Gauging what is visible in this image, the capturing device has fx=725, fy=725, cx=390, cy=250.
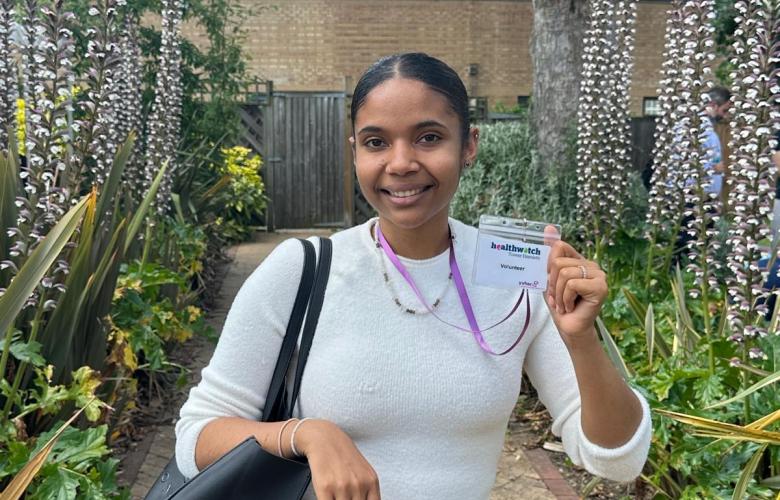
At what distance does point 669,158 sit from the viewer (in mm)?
4605

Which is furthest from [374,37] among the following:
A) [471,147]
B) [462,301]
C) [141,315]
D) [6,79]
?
[462,301]

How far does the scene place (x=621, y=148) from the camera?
510cm

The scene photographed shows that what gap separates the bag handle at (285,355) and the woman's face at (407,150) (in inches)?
9.6

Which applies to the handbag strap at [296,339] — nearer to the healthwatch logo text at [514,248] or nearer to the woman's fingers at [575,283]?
the healthwatch logo text at [514,248]

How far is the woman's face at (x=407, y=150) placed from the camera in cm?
154

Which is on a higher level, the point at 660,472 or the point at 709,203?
the point at 709,203

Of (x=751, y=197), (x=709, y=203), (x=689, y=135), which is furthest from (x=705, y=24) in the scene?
(x=751, y=197)

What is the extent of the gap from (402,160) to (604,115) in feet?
12.8

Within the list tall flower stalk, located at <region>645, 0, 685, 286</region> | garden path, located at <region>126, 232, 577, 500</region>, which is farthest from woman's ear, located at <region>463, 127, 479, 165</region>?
tall flower stalk, located at <region>645, 0, 685, 286</region>

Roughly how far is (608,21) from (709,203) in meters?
1.90

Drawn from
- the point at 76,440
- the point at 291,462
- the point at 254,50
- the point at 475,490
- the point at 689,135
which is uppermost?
the point at 254,50

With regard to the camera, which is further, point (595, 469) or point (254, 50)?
point (254, 50)

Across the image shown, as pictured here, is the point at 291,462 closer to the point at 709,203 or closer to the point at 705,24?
the point at 709,203

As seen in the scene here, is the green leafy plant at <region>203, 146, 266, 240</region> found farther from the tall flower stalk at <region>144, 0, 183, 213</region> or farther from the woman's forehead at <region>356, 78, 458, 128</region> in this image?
the woman's forehead at <region>356, 78, 458, 128</region>
